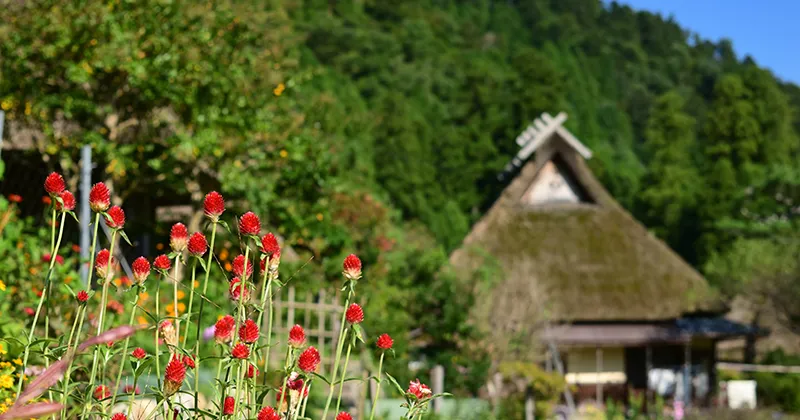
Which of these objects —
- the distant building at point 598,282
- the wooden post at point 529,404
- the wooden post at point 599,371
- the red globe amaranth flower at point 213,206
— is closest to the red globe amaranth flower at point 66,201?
the red globe amaranth flower at point 213,206

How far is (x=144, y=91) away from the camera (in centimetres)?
934

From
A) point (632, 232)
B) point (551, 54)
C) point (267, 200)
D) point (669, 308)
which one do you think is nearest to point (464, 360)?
point (267, 200)

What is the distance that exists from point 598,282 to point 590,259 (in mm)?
677

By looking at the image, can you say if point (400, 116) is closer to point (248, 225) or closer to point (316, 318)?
point (316, 318)

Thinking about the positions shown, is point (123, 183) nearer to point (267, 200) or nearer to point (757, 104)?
point (267, 200)

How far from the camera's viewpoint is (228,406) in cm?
202

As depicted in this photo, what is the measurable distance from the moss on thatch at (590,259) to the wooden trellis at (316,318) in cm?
634

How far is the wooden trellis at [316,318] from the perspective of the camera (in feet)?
29.4

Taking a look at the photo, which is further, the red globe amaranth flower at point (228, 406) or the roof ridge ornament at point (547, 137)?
the roof ridge ornament at point (547, 137)

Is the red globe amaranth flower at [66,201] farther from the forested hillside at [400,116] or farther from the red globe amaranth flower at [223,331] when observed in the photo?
the forested hillside at [400,116]

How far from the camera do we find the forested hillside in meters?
9.43

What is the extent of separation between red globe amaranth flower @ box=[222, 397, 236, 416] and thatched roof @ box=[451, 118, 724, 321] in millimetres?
13675

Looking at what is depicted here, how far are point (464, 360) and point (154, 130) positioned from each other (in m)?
4.26

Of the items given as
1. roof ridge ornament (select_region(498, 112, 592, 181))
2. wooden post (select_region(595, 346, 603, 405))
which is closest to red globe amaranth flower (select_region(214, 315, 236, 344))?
wooden post (select_region(595, 346, 603, 405))
